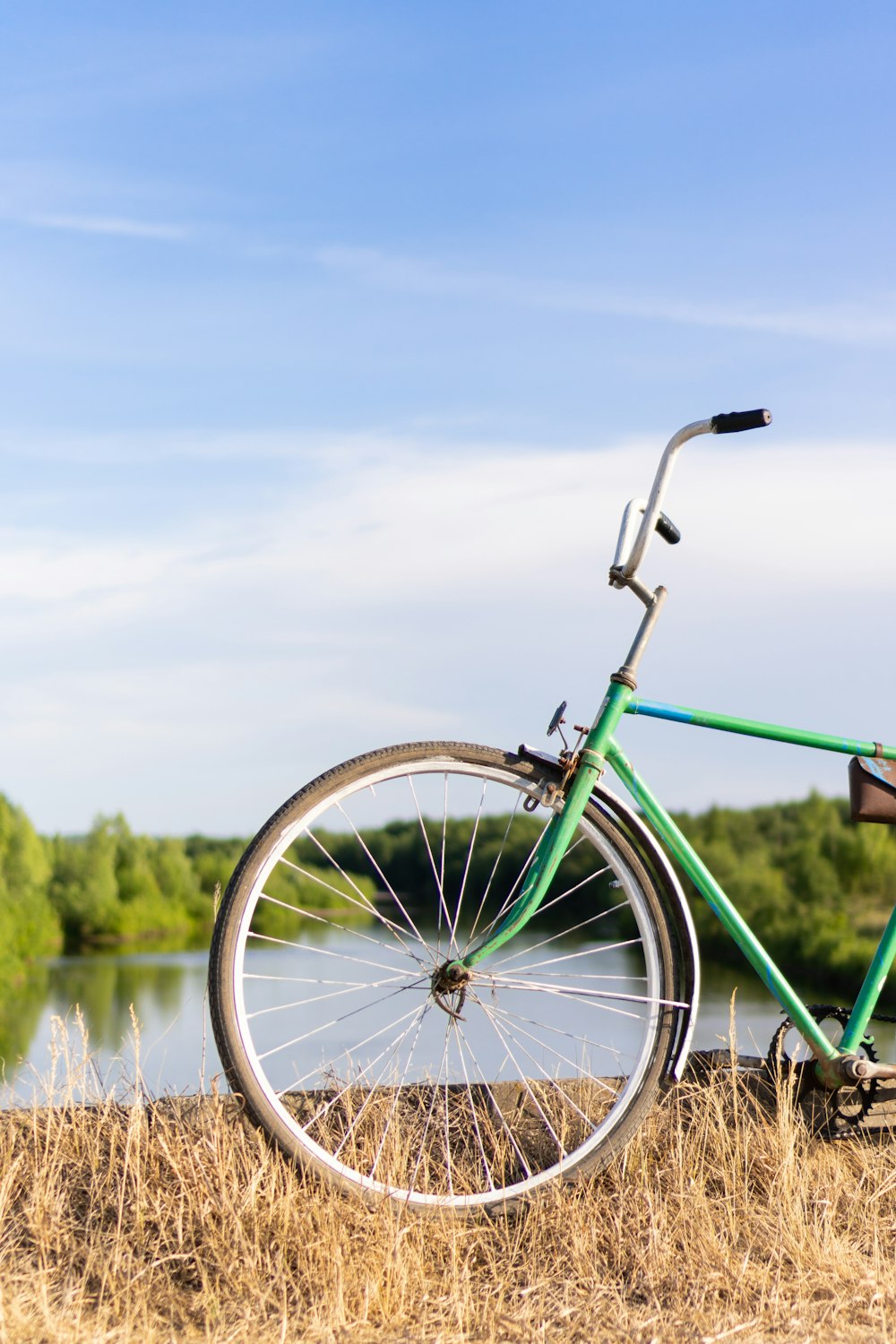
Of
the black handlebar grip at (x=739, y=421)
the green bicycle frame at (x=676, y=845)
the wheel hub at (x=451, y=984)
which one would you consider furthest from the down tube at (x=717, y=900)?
the black handlebar grip at (x=739, y=421)

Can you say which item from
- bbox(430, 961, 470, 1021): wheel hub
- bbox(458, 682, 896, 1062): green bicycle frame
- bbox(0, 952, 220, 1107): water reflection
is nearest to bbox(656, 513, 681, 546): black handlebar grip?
bbox(458, 682, 896, 1062): green bicycle frame

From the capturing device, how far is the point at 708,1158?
8.18 ft

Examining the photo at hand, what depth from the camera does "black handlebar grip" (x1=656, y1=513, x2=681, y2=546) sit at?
2.49m

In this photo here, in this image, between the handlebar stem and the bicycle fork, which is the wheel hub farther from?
the handlebar stem

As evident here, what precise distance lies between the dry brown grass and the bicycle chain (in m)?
0.10

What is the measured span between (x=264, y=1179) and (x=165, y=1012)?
35504 millimetres

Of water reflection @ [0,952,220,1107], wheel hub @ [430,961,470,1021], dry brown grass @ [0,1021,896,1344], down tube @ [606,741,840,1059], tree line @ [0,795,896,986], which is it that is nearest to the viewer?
dry brown grass @ [0,1021,896,1344]

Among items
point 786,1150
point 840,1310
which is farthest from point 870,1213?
point 840,1310

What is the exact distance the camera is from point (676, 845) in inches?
97.0

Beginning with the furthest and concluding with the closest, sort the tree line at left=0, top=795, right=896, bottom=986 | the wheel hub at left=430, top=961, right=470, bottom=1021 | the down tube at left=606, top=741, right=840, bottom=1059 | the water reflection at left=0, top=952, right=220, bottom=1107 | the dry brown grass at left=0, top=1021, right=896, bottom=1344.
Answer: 1. the tree line at left=0, top=795, right=896, bottom=986
2. the water reflection at left=0, top=952, right=220, bottom=1107
3. the down tube at left=606, top=741, right=840, bottom=1059
4. the wheel hub at left=430, top=961, right=470, bottom=1021
5. the dry brown grass at left=0, top=1021, right=896, bottom=1344

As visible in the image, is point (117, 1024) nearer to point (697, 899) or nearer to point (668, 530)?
point (697, 899)

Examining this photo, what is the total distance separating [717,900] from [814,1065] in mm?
428

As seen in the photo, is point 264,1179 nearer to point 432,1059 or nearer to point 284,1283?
point 284,1283

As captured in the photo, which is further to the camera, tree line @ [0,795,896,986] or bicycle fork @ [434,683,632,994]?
tree line @ [0,795,896,986]
